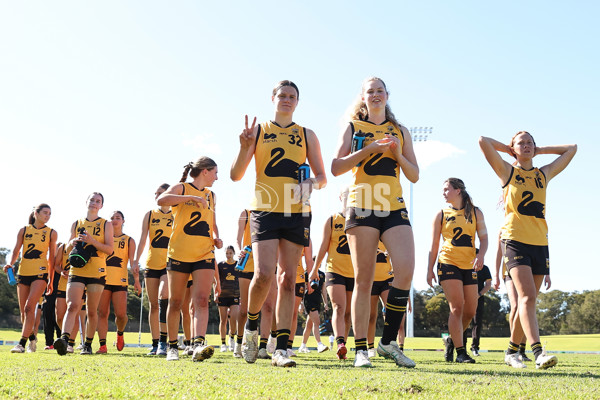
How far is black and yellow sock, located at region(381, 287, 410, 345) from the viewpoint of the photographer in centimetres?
538

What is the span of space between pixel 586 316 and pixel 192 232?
81.9m

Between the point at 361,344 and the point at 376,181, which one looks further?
the point at 376,181

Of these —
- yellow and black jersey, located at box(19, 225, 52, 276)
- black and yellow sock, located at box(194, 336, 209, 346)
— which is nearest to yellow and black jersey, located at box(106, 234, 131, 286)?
yellow and black jersey, located at box(19, 225, 52, 276)

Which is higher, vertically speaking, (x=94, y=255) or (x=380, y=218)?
(x=380, y=218)

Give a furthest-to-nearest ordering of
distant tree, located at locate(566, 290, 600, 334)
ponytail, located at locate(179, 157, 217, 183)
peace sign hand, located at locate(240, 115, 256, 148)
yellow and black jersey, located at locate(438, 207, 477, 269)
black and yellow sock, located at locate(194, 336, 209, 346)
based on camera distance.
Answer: distant tree, located at locate(566, 290, 600, 334) < yellow and black jersey, located at locate(438, 207, 477, 269) < ponytail, located at locate(179, 157, 217, 183) < black and yellow sock, located at locate(194, 336, 209, 346) < peace sign hand, located at locate(240, 115, 256, 148)

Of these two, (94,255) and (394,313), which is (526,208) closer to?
(394,313)

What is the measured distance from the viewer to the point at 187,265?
6.86 metres

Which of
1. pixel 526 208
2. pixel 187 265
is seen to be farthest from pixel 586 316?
pixel 187 265

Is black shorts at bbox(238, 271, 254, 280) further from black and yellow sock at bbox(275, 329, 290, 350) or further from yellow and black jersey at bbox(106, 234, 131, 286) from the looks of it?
black and yellow sock at bbox(275, 329, 290, 350)

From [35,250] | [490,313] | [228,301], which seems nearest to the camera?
[35,250]

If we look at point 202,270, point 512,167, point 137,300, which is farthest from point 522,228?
point 137,300

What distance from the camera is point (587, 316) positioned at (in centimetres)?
7562

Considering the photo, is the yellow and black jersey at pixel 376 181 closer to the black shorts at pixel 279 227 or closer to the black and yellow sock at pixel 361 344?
the black shorts at pixel 279 227

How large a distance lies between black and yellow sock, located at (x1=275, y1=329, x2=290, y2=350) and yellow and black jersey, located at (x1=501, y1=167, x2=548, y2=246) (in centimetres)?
286
